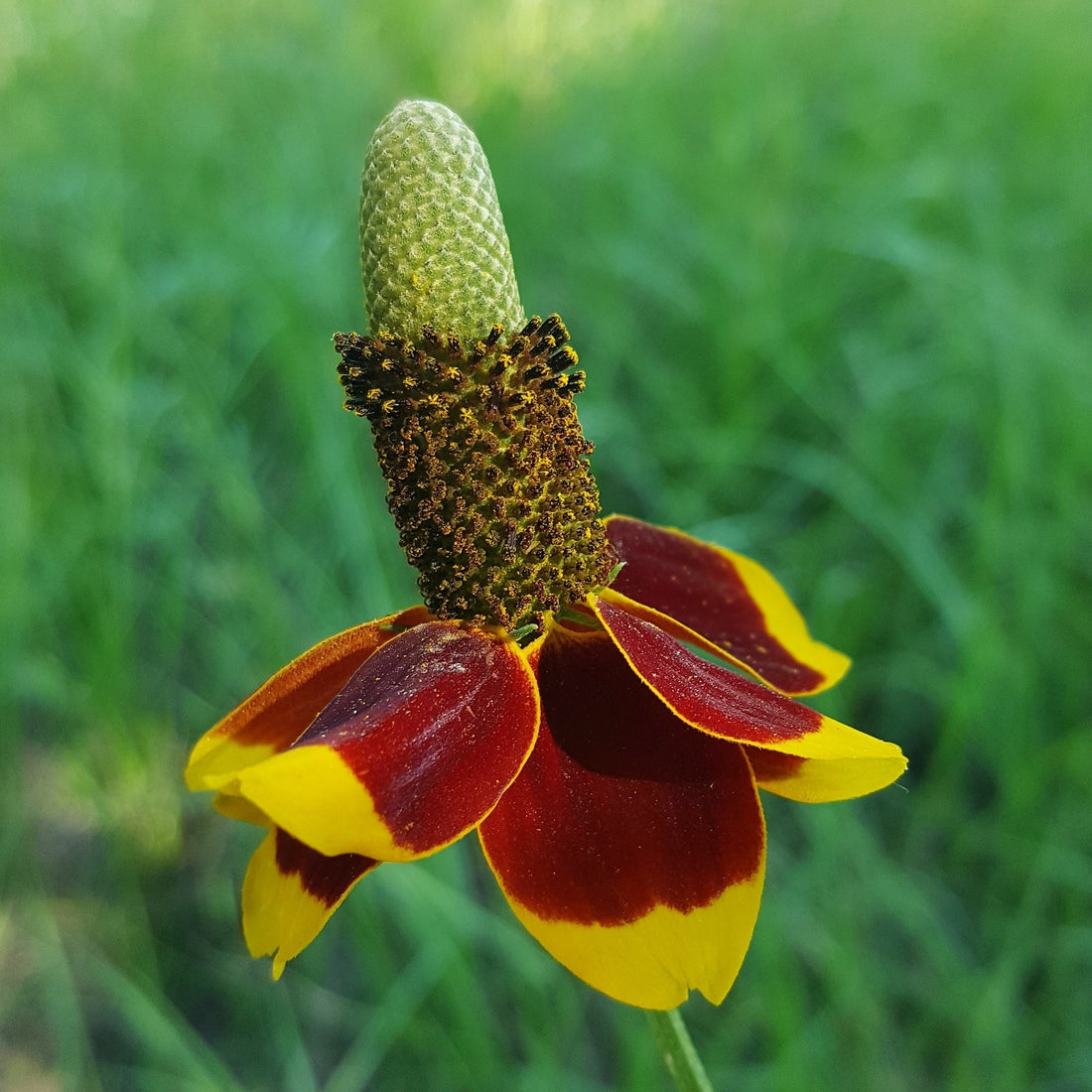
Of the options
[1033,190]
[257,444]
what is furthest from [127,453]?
[1033,190]

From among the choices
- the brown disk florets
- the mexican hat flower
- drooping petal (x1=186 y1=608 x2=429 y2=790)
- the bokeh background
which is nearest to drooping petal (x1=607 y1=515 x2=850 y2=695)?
the mexican hat flower

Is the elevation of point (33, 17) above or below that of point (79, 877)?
above

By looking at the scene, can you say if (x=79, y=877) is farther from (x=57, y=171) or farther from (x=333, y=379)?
(x=57, y=171)

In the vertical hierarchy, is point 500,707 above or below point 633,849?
above

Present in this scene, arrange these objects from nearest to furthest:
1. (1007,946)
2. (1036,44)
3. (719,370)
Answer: (1007,946)
(719,370)
(1036,44)

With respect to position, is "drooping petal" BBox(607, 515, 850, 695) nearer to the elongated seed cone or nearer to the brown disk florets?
the brown disk florets

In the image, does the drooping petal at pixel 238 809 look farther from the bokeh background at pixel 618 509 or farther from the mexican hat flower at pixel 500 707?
the bokeh background at pixel 618 509

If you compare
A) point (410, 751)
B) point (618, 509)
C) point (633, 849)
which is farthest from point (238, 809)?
point (618, 509)

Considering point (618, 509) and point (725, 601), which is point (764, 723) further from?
point (618, 509)
